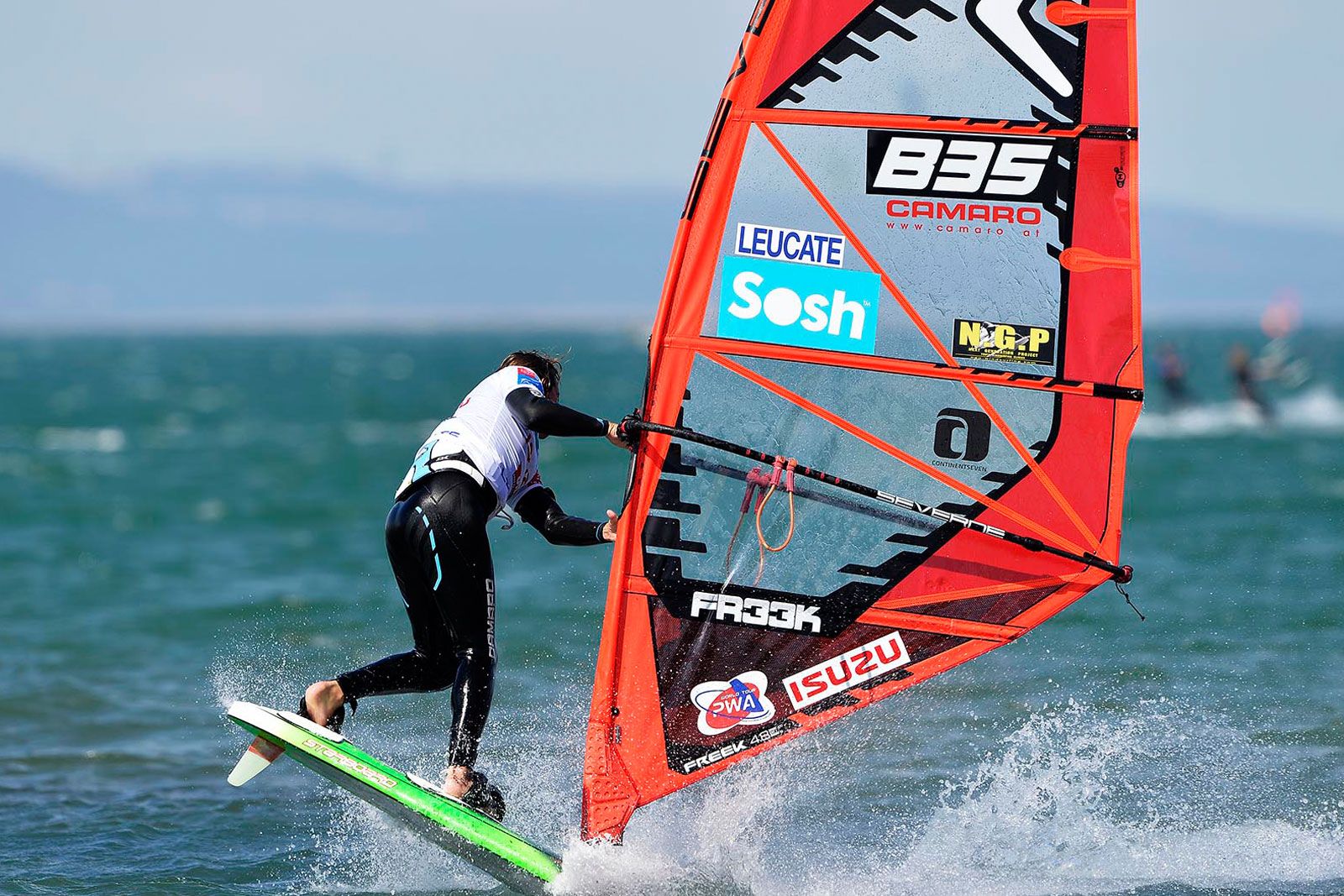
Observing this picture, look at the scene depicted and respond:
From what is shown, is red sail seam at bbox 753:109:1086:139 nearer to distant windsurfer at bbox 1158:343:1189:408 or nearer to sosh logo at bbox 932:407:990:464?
sosh logo at bbox 932:407:990:464

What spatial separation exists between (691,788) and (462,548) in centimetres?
140

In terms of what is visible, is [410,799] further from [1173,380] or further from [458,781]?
[1173,380]

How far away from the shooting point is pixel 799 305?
4.77 metres

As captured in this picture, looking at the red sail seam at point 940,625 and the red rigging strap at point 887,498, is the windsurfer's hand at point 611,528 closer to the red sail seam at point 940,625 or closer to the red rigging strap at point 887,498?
the red rigging strap at point 887,498

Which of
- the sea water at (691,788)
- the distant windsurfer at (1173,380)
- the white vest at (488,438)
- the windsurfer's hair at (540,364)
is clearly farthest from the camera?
the distant windsurfer at (1173,380)

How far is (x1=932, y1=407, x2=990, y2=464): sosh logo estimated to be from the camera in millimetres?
4828

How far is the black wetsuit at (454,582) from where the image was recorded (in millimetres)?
4926

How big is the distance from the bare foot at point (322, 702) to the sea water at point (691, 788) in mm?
707

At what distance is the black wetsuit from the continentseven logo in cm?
60

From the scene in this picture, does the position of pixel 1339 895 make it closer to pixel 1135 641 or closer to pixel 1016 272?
pixel 1016 272

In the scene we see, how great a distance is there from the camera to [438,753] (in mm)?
6816

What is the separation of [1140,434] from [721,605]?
22.0m

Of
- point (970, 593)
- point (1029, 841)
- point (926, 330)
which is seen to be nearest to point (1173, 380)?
point (1029, 841)

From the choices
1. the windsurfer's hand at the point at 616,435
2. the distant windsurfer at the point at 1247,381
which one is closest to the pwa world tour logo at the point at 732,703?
the windsurfer's hand at the point at 616,435
